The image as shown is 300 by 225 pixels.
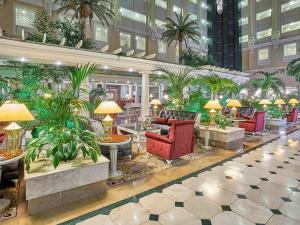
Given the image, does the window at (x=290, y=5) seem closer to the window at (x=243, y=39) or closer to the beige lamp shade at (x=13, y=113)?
the window at (x=243, y=39)

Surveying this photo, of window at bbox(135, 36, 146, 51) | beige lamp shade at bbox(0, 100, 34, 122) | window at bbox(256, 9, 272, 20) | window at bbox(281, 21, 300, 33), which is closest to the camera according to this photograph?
beige lamp shade at bbox(0, 100, 34, 122)

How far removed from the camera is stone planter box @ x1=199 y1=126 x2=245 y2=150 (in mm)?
5429

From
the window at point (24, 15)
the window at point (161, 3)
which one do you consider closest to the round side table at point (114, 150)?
the window at point (24, 15)

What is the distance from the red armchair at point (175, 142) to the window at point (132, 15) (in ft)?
49.0

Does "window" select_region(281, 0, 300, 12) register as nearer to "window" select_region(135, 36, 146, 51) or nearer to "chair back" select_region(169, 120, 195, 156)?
"window" select_region(135, 36, 146, 51)

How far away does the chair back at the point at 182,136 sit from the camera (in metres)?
4.10

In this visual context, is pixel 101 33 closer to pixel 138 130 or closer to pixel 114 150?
pixel 138 130

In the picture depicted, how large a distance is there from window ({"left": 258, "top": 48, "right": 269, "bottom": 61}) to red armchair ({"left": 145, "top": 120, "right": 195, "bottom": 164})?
22.9 m

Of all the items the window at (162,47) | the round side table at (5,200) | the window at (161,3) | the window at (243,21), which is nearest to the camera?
the round side table at (5,200)

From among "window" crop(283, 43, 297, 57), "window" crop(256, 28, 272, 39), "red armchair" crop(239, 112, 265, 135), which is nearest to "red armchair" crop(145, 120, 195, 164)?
"red armchair" crop(239, 112, 265, 135)

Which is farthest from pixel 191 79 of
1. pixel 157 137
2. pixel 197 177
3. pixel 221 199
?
pixel 221 199

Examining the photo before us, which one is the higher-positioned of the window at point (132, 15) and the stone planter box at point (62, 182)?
the window at point (132, 15)

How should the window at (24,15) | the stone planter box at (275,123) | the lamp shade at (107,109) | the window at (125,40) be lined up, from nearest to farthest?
1. the lamp shade at (107,109)
2. the stone planter box at (275,123)
3. the window at (24,15)
4. the window at (125,40)

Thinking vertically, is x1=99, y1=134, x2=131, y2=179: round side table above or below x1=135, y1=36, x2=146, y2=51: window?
below
